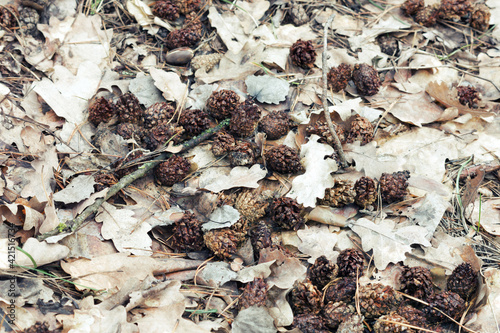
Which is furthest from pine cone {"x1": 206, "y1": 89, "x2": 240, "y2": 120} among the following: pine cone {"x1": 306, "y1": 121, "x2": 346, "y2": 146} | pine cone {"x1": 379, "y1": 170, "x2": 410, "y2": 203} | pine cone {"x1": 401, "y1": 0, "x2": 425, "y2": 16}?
pine cone {"x1": 401, "y1": 0, "x2": 425, "y2": 16}

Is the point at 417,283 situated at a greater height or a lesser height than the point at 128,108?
lesser

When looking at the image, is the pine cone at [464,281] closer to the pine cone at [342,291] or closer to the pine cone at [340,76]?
the pine cone at [342,291]

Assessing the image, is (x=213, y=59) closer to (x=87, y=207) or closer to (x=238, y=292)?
(x=87, y=207)

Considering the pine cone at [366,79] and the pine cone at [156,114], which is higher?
the pine cone at [366,79]

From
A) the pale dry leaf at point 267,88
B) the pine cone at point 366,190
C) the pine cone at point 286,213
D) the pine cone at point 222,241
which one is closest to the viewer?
the pine cone at point 222,241

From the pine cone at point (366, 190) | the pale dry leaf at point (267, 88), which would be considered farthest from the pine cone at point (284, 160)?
the pale dry leaf at point (267, 88)

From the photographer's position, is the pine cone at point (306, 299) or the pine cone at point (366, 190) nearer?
the pine cone at point (306, 299)

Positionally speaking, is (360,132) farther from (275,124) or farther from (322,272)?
(322,272)

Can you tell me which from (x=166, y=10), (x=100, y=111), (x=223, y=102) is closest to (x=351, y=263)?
(x=223, y=102)
